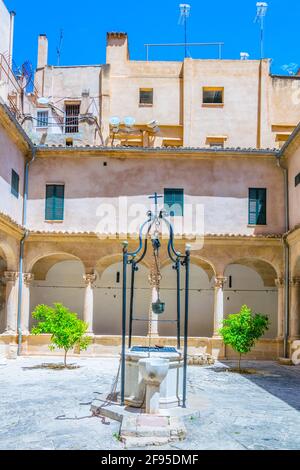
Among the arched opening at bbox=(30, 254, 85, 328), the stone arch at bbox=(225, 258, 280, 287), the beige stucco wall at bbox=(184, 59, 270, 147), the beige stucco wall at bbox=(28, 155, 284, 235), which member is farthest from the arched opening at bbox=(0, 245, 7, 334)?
the beige stucco wall at bbox=(184, 59, 270, 147)

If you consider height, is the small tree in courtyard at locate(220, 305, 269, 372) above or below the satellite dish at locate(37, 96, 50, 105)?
below

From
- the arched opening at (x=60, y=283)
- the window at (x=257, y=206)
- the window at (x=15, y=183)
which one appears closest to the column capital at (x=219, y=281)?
the window at (x=257, y=206)

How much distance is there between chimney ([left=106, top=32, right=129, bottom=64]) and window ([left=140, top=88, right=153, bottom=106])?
7.17 feet

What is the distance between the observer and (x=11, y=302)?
2216cm

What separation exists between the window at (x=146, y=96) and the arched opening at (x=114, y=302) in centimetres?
934

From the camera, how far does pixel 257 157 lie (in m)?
23.4

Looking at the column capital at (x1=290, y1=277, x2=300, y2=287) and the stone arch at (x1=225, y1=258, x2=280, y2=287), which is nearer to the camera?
the column capital at (x1=290, y1=277, x2=300, y2=287)

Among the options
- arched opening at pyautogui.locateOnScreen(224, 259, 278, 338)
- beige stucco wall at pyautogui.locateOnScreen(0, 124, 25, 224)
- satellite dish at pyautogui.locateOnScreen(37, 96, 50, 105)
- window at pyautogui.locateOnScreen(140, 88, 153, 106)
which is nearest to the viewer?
beige stucco wall at pyautogui.locateOnScreen(0, 124, 25, 224)

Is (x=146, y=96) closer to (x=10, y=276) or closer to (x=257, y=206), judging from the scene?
(x=257, y=206)

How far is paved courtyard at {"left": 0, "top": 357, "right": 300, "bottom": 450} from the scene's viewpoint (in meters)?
9.55

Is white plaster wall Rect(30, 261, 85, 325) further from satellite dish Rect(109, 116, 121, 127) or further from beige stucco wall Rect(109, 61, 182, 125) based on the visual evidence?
beige stucco wall Rect(109, 61, 182, 125)

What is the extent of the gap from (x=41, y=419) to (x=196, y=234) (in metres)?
12.9
